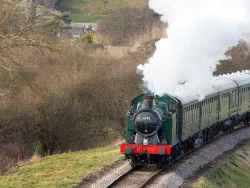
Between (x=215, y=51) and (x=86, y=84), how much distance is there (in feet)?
49.7

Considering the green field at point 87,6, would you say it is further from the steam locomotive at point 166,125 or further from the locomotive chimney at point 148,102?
the locomotive chimney at point 148,102

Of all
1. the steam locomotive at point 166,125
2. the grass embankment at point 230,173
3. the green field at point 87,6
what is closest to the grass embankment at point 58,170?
the steam locomotive at point 166,125

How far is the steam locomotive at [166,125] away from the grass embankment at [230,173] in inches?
57.2

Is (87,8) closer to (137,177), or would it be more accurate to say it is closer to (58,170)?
(58,170)

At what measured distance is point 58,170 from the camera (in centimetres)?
1873

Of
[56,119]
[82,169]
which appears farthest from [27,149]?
[82,169]

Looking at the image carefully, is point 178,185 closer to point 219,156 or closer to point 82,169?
point 82,169

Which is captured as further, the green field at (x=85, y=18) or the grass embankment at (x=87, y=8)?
the grass embankment at (x=87, y=8)

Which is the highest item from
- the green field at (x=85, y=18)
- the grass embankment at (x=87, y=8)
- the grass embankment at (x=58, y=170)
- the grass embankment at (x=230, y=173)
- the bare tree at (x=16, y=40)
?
the grass embankment at (x=87, y=8)

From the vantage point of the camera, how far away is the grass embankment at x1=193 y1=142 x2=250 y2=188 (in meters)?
17.6

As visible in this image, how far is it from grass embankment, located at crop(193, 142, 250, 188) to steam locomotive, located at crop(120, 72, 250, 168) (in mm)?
1453

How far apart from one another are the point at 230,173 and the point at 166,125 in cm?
356

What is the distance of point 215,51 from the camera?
2358 cm

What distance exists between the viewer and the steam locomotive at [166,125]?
58.0ft
